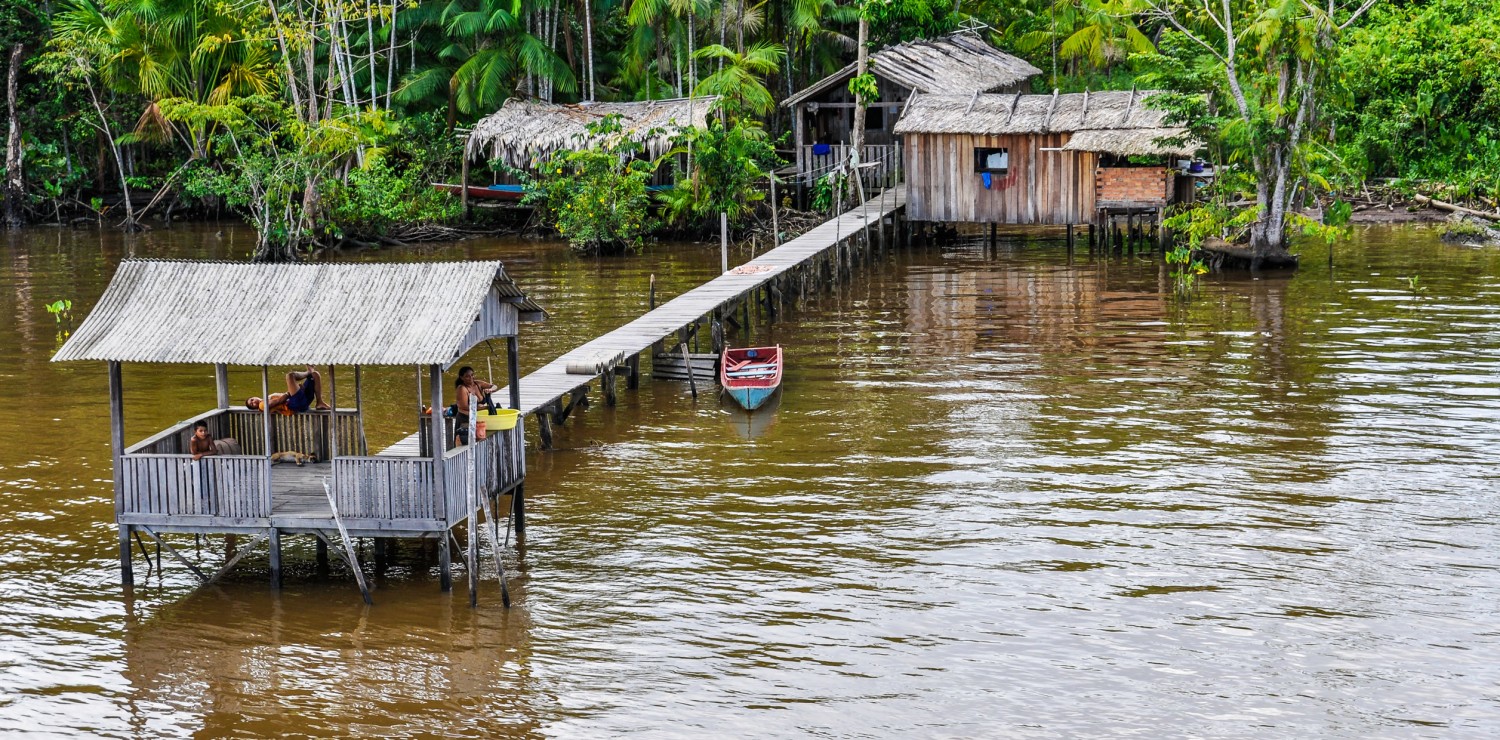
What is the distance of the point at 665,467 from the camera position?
18703mm

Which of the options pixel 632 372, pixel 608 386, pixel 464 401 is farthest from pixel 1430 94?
pixel 464 401

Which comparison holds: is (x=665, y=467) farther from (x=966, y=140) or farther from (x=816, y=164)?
(x=816, y=164)

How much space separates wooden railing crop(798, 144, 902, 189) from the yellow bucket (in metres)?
26.0

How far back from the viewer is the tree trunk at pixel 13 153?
43.4m

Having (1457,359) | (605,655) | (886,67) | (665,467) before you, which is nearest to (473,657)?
(605,655)

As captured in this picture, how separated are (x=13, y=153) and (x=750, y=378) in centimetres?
3059

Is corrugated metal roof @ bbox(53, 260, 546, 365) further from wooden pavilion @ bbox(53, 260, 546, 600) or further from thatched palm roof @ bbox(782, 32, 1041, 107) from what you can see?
thatched palm roof @ bbox(782, 32, 1041, 107)

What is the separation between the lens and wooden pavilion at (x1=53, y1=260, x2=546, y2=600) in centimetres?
1365

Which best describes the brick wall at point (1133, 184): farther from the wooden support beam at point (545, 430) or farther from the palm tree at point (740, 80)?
the wooden support beam at point (545, 430)

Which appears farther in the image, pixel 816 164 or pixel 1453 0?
pixel 816 164

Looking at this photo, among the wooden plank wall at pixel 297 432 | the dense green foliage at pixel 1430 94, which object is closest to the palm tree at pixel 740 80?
the dense green foliage at pixel 1430 94

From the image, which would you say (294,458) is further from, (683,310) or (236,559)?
(683,310)

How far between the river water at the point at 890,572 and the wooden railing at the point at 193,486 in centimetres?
87

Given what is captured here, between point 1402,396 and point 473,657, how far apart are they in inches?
532
